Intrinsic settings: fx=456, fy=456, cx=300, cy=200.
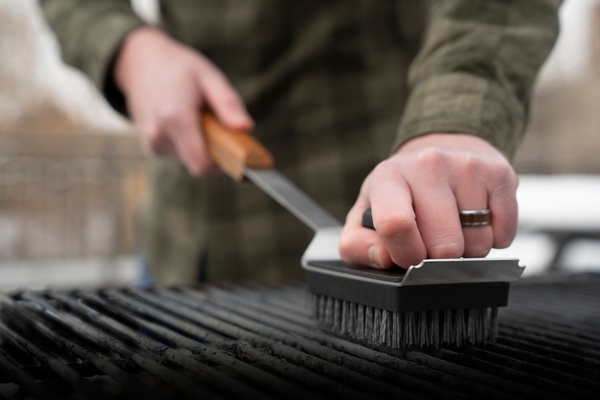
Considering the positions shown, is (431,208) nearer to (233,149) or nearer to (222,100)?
(233,149)

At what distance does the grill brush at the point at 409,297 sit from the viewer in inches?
18.3

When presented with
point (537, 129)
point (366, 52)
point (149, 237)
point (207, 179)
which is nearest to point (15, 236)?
point (149, 237)

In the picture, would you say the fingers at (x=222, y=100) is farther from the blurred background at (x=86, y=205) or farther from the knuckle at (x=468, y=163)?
the blurred background at (x=86, y=205)

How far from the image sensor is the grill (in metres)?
0.38

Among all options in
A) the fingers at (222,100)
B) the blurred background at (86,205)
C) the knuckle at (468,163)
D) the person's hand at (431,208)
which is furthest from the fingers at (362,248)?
the blurred background at (86,205)

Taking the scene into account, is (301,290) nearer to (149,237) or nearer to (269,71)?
(269,71)

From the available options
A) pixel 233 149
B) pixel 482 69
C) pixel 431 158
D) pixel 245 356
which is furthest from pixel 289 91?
pixel 245 356

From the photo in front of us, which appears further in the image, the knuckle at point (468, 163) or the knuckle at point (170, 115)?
the knuckle at point (170, 115)

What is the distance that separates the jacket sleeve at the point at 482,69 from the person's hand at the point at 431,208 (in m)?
0.10

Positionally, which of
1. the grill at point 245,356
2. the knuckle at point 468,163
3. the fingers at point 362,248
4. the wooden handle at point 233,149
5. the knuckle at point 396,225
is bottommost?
the grill at point 245,356

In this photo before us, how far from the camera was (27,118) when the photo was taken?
779 cm

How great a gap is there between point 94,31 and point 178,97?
364 mm

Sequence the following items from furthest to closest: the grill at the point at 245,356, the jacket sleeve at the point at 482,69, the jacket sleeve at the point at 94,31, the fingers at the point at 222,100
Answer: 1. the jacket sleeve at the point at 94,31
2. the fingers at the point at 222,100
3. the jacket sleeve at the point at 482,69
4. the grill at the point at 245,356

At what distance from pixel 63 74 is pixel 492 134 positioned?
7.02 meters
